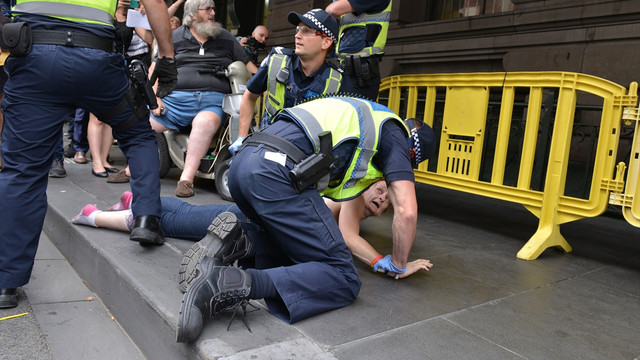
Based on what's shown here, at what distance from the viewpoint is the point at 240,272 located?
2117mm

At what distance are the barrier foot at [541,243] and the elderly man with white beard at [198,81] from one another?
9.60ft

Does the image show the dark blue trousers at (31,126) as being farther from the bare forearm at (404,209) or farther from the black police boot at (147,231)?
the bare forearm at (404,209)

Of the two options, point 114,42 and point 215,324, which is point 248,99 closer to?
point 114,42

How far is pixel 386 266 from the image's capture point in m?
2.82

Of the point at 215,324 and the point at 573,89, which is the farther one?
the point at 573,89

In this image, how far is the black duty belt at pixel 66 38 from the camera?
2.59m

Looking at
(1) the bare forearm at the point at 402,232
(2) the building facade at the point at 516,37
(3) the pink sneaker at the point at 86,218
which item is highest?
(2) the building facade at the point at 516,37

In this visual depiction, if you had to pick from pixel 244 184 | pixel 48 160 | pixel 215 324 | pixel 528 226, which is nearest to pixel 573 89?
pixel 528 226

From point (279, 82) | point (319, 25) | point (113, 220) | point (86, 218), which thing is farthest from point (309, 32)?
point (86, 218)

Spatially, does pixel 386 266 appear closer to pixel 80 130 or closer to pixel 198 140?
pixel 198 140

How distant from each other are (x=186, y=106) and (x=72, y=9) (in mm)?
2351

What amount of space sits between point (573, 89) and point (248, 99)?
2.33 m

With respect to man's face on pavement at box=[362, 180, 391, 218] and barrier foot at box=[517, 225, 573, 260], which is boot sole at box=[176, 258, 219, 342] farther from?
barrier foot at box=[517, 225, 573, 260]

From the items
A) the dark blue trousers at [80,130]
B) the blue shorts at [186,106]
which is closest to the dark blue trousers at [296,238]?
the blue shorts at [186,106]
